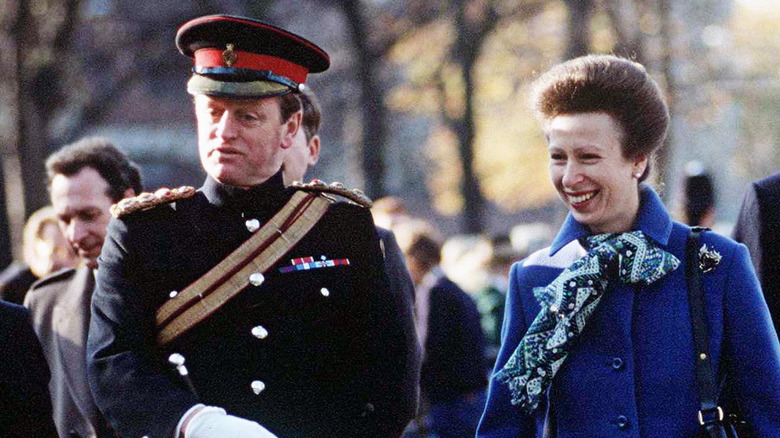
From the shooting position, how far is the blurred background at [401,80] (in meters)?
16.7

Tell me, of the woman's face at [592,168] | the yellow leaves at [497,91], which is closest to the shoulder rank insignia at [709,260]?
the woman's face at [592,168]

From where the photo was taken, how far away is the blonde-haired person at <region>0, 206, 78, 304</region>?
24.8 feet

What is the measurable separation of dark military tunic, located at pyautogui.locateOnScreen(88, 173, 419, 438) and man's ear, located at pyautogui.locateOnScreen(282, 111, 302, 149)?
12cm

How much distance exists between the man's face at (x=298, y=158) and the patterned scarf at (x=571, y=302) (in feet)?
4.29

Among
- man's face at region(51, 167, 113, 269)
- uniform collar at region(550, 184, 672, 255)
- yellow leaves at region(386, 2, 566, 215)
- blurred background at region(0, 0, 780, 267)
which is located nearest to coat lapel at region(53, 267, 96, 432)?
man's face at region(51, 167, 113, 269)

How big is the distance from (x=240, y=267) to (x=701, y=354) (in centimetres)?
140

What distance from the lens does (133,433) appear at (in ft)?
12.6

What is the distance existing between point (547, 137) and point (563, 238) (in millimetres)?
333

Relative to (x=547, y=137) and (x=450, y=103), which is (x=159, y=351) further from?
(x=450, y=103)

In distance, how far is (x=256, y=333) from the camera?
13.2ft

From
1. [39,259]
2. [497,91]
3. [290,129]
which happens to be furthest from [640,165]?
[497,91]

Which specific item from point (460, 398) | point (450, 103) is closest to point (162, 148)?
point (450, 103)

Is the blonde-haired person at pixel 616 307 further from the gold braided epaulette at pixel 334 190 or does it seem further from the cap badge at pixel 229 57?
the cap badge at pixel 229 57

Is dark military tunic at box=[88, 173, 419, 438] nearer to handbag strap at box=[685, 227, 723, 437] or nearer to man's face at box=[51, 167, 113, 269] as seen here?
handbag strap at box=[685, 227, 723, 437]
